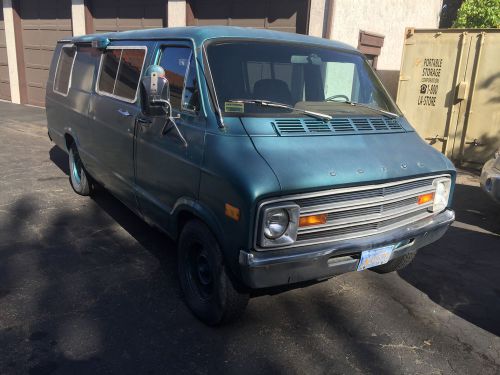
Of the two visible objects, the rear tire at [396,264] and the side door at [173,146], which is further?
the rear tire at [396,264]

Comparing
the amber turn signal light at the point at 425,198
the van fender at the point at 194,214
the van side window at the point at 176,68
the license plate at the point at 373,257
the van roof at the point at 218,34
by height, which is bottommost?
the license plate at the point at 373,257

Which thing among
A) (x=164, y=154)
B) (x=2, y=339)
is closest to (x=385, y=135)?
(x=164, y=154)

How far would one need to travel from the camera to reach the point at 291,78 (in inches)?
145

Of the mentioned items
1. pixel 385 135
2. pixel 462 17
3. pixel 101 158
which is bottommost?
pixel 101 158

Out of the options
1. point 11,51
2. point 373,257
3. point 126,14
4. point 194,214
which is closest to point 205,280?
point 194,214

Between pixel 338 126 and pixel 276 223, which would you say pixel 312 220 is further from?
pixel 338 126

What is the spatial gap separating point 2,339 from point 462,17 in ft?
50.8

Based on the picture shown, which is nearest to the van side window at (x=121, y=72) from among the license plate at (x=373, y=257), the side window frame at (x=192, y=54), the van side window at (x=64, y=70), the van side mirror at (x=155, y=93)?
the side window frame at (x=192, y=54)

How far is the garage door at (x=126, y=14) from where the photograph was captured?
11.0 meters

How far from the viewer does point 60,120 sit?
6102mm

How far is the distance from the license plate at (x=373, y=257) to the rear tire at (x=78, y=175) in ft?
13.3

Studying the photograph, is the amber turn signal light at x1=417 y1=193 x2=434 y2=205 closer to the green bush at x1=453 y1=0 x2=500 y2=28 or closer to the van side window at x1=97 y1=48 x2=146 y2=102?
the van side window at x1=97 y1=48 x2=146 y2=102

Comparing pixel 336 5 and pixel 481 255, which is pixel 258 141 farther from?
pixel 336 5

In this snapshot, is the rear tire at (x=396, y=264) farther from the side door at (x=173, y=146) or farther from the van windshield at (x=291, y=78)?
the side door at (x=173, y=146)
